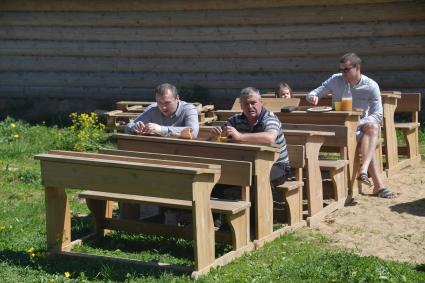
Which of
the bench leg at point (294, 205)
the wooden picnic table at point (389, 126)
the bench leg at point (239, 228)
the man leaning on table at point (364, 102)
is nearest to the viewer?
the bench leg at point (239, 228)

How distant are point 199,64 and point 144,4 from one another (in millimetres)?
1429

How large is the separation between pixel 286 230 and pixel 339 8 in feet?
22.3

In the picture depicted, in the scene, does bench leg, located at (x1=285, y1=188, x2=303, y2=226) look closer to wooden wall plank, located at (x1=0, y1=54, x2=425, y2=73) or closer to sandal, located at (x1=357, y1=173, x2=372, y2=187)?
sandal, located at (x1=357, y1=173, x2=372, y2=187)

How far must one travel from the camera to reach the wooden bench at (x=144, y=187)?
659cm

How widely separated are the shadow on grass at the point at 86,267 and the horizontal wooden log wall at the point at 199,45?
8032mm

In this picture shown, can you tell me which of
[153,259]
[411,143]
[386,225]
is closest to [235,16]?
[411,143]

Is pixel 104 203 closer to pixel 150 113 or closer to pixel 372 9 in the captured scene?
pixel 150 113

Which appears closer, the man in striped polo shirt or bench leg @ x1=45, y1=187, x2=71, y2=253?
bench leg @ x1=45, y1=187, x2=71, y2=253

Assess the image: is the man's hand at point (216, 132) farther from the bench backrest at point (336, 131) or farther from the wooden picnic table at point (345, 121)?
the wooden picnic table at point (345, 121)

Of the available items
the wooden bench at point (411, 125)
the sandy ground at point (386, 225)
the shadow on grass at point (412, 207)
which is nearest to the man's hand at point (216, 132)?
the sandy ground at point (386, 225)

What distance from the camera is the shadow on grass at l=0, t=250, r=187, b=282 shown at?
6652mm

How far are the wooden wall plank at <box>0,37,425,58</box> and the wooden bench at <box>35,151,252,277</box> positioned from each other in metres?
7.28

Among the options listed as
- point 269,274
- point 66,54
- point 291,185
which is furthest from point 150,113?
point 66,54

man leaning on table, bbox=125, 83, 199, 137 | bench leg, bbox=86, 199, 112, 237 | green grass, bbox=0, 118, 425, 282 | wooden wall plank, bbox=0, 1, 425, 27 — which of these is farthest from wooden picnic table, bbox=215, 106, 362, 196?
wooden wall plank, bbox=0, 1, 425, 27
